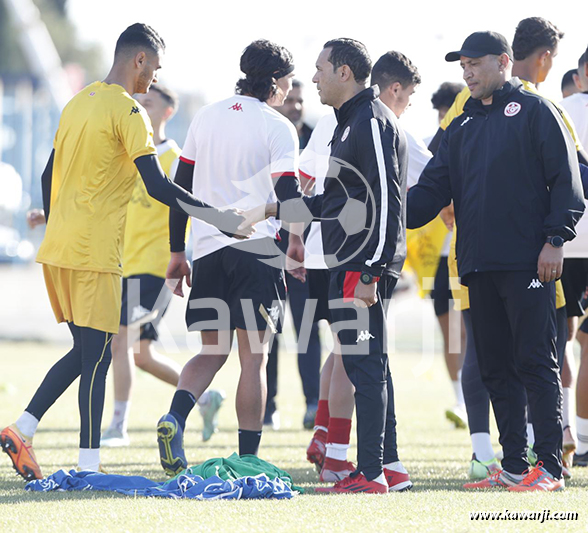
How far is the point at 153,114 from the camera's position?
787 centimetres

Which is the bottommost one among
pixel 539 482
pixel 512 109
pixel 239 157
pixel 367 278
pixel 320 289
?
pixel 539 482

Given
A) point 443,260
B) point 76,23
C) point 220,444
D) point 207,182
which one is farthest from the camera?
point 76,23

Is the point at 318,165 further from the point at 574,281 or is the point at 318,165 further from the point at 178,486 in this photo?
the point at 178,486

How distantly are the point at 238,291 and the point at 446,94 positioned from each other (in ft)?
10.2

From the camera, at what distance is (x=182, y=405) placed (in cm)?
556

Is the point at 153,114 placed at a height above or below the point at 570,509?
above

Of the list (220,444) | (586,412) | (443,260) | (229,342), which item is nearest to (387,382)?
(229,342)

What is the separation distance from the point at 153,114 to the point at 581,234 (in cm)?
336

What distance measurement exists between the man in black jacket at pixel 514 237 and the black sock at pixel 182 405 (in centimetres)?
158

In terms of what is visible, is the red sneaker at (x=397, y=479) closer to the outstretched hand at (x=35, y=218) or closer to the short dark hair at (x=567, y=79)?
the outstretched hand at (x=35, y=218)

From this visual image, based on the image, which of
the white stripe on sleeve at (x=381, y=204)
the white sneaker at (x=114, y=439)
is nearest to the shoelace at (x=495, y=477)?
the white stripe on sleeve at (x=381, y=204)

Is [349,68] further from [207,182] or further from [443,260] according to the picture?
[443,260]

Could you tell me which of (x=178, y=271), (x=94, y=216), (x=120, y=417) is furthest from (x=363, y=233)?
(x=120, y=417)

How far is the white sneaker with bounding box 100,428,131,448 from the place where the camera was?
7488 mm
